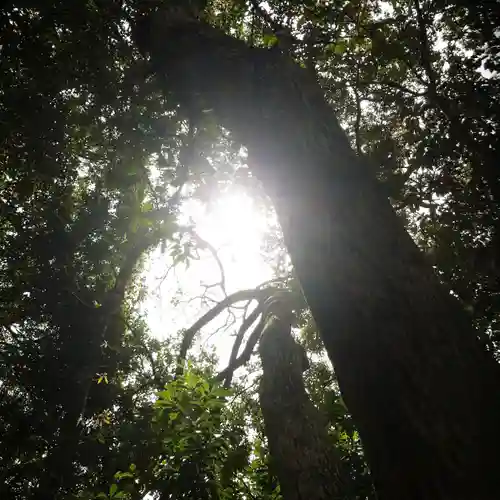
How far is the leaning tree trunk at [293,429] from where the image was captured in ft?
12.0

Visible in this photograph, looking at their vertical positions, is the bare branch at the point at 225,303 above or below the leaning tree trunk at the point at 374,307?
above

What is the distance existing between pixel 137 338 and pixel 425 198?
30.1 feet

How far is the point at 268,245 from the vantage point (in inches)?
349

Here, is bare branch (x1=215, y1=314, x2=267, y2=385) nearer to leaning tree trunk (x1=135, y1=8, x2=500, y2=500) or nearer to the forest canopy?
the forest canopy

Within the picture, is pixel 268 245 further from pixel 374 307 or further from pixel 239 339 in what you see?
pixel 374 307

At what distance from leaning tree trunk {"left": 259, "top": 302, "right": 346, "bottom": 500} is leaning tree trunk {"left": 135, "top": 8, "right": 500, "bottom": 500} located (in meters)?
2.73

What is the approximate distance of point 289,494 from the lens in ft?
12.0

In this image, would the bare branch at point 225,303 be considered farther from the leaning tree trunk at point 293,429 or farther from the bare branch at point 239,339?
the leaning tree trunk at point 293,429

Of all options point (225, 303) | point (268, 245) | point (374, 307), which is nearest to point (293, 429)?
point (374, 307)

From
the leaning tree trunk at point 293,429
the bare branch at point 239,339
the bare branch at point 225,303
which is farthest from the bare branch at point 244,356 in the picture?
the leaning tree trunk at point 293,429

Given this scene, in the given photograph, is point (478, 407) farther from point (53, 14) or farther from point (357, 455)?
point (53, 14)

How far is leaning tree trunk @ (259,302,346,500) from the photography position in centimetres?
367

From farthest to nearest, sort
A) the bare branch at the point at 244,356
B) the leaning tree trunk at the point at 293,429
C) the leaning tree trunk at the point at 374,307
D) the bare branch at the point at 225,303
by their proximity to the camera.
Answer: the bare branch at the point at 225,303, the bare branch at the point at 244,356, the leaning tree trunk at the point at 293,429, the leaning tree trunk at the point at 374,307

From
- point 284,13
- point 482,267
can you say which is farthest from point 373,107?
point 482,267
